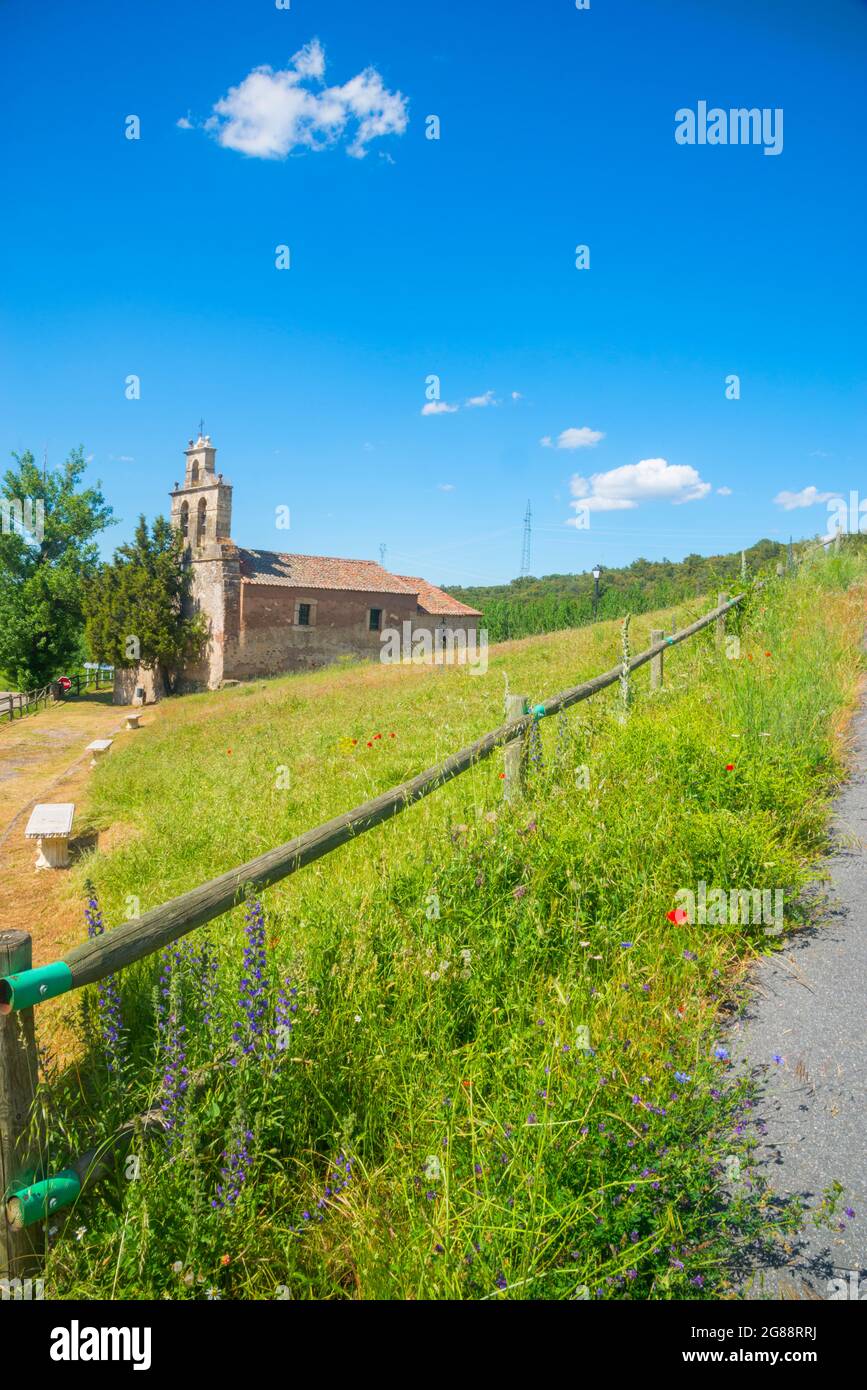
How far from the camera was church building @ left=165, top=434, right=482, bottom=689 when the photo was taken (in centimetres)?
3422

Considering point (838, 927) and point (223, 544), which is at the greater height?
point (223, 544)

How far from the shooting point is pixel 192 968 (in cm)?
311

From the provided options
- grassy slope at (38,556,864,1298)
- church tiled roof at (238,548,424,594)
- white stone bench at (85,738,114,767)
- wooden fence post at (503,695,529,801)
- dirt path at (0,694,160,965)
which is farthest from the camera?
church tiled roof at (238,548,424,594)

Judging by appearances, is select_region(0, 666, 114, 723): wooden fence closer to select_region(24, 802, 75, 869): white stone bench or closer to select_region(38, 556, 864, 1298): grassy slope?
select_region(24, 802, 75, 869): white stone bench

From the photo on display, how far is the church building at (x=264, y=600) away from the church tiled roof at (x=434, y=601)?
5.21ft

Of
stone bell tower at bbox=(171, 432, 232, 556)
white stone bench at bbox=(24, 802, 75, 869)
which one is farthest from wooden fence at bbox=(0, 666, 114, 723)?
white stone bench at bbox=(24, 802, 75, 869)

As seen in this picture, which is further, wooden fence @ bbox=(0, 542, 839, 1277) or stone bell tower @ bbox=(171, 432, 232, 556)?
stone bell tower @ bbox=(171, 432, 232, 556)

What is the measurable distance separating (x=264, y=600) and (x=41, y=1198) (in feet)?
111

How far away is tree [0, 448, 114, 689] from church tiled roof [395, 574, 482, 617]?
17.0 metres

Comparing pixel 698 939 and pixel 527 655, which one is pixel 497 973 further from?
pixel 527 655

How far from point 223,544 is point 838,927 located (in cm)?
3359

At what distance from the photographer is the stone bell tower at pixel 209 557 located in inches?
1337

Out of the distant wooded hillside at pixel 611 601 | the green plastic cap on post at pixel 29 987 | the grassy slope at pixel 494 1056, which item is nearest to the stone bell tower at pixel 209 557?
the distant wooded hillside at pixel 611 601
